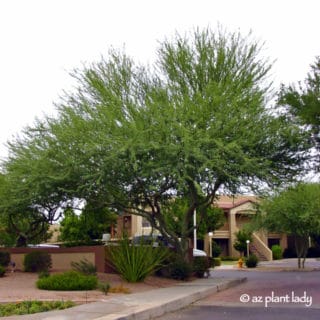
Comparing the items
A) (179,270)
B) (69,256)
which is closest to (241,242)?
(69,256)

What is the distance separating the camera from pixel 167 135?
59.4ft

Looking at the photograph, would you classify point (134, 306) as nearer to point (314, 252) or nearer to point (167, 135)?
point (167, 135)

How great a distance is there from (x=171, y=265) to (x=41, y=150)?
6.82 meters

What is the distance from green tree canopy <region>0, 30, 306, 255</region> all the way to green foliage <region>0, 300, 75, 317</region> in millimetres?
6018

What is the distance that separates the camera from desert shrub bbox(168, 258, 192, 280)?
21047 mm

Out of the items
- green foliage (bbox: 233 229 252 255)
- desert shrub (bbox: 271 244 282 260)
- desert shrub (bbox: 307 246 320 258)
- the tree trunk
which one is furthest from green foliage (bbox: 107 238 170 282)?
desert shrub (bbox: 307 246 320 258)

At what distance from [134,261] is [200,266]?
4966 mm

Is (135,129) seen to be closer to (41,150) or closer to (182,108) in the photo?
(182,108)

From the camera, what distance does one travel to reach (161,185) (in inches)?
786

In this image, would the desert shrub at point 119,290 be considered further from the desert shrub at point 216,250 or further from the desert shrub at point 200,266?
the desert shrub at point 216,250

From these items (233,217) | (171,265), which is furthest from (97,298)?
(233,217)

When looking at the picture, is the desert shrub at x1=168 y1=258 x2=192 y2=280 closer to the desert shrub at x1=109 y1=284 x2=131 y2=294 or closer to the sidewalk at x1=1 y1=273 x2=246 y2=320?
the sidewalk at x1=1 y1=273 x2=246 y2=320

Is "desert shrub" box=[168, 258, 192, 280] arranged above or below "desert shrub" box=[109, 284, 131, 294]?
above

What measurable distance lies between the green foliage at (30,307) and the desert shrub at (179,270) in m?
8.73
